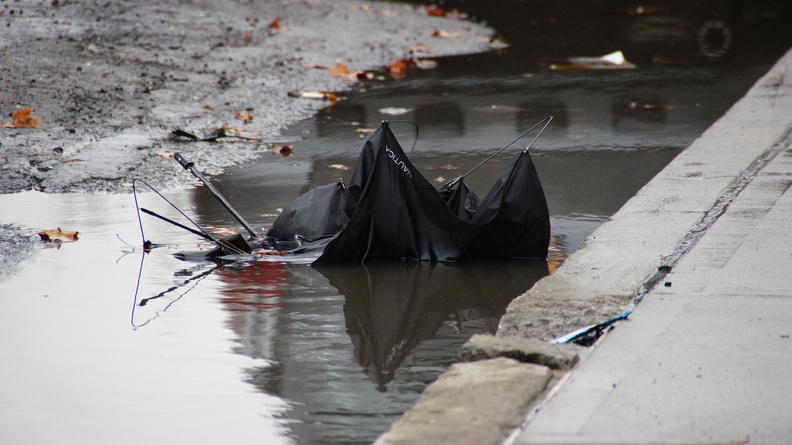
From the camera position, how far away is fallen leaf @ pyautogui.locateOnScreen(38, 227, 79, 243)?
5.16 metres

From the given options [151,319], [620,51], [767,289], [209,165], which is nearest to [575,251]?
[767,289]

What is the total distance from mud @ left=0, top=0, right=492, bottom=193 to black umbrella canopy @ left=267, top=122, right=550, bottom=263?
7.03ft

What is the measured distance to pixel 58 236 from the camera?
5207 millimetres

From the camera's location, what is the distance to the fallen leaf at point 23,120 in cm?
751

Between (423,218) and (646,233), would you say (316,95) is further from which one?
(646,233)

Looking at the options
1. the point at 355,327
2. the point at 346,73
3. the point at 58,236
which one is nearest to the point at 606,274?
the point at 355,327

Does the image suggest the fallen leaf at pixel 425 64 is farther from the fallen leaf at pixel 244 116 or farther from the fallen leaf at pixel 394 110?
the fallen leaf at pixel 244 116

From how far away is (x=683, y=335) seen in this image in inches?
135

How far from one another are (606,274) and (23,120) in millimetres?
5490

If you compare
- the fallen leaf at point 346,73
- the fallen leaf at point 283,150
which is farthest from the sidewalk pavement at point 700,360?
the fallen leaf at point 346,73

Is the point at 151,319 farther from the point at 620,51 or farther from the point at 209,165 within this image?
the point at 620,51

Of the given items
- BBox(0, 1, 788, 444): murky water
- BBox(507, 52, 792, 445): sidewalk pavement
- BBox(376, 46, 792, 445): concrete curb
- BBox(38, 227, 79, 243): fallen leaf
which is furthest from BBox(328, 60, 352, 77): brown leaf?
BBox(507, 52, 792, 445): sidewalk pavement

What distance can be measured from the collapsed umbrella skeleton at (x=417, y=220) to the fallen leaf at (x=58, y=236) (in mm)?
872

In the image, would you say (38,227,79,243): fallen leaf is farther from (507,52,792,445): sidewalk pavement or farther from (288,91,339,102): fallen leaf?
(288,91,339,102): fallen leaf
